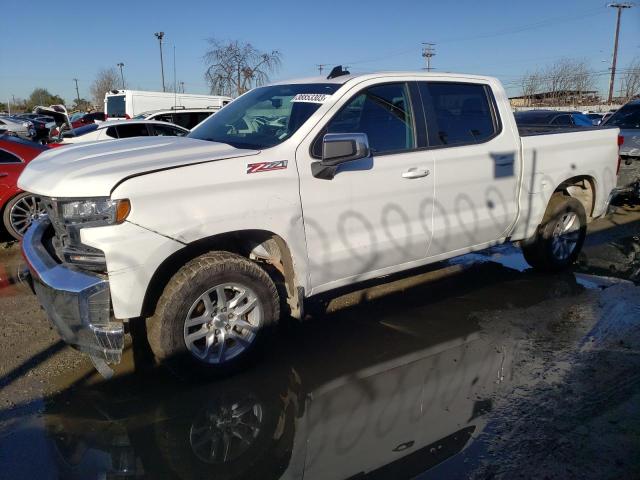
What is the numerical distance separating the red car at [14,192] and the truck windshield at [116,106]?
11654 mm

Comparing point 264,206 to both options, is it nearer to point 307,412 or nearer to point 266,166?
point 266,166

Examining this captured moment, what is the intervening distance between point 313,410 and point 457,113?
111 inches

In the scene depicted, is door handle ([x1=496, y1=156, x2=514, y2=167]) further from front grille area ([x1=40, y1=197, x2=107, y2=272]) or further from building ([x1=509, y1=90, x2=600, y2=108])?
building ([x1=509, y1=90, x2=600, y2=108])

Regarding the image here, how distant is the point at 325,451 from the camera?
9.86ft

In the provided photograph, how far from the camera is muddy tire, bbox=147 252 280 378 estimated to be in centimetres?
339

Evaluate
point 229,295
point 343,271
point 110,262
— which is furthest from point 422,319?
point 110,262

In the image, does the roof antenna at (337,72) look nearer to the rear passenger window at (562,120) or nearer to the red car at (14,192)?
the red car at (14,192)

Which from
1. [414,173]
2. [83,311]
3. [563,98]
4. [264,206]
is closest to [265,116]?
[264,206]

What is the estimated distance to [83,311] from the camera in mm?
3123

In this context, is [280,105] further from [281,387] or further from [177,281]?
[281,387]

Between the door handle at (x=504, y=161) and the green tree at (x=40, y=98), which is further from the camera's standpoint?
the green tree at (x=40, y=98)

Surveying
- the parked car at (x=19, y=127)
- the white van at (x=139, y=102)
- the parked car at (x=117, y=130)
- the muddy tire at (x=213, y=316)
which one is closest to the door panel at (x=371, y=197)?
the muddy tire at (x=213, y=316)

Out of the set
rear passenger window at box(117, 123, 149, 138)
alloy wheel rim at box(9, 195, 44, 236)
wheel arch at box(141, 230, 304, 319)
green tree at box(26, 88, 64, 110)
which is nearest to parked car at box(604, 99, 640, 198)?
wheel arch at box(141, 230, 304, 319)

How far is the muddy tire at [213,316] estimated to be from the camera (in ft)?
11.1
